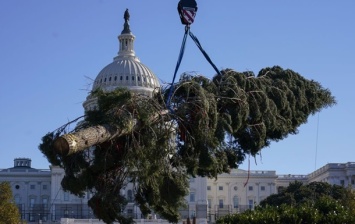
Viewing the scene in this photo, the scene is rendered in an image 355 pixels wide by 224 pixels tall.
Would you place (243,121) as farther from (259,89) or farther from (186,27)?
(186,27)

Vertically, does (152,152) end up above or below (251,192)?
below

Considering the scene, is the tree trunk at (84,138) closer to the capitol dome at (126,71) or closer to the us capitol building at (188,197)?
the capitol dome at (126,71)

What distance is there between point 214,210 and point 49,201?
2541 cm

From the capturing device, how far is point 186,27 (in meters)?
25.5

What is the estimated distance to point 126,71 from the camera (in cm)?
13312

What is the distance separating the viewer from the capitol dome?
13000 centimetres

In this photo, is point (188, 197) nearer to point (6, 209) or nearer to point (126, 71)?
point (126, 71)

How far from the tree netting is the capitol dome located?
97492 millimetres

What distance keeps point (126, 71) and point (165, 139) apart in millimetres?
110328

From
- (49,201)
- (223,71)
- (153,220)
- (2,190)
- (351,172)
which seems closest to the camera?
(223,71)

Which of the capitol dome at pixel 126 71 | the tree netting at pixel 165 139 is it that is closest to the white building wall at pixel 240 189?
the capitol dome at pixel 126 71

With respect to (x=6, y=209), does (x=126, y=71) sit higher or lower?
higher

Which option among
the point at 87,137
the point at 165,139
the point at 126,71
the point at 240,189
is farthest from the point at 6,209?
the point at 240,189

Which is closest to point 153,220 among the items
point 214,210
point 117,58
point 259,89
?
point 214,210
